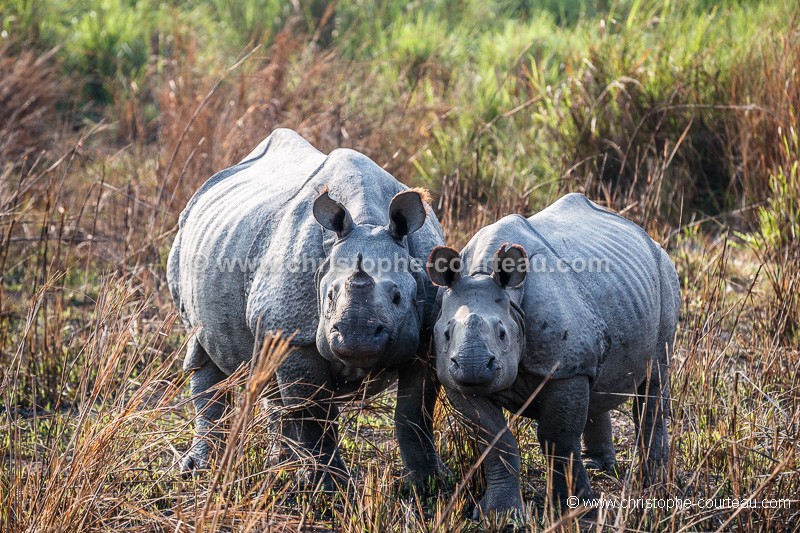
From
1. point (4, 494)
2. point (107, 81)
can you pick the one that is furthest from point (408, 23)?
point (4, 494)

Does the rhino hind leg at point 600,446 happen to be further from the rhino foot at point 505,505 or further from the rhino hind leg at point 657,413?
the rhino foot at point 505,505

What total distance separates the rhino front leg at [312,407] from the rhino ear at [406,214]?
1.84ft

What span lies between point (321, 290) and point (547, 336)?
844 millimetres

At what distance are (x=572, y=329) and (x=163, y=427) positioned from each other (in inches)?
72.7

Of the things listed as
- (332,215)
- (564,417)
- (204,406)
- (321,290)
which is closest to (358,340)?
(321,290)

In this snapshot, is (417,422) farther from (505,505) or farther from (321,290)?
(321,290)

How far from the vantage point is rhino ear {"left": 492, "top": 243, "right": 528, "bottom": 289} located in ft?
12.7

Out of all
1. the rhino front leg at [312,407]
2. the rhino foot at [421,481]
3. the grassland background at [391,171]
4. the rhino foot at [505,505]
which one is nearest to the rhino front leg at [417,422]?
the rhino foot at [421,481]

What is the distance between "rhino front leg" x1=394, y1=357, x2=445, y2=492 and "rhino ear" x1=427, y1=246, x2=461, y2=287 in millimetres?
409

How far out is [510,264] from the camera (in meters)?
3.89

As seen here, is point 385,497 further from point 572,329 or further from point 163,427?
point 163,427

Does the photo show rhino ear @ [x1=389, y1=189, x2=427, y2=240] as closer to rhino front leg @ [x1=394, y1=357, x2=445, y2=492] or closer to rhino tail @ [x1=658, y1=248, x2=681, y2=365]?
rhino front leg @ [x1=394, y1=357, x2=445, y2=492]

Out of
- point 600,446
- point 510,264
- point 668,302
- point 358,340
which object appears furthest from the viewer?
point 600,446

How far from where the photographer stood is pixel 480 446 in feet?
13.6
